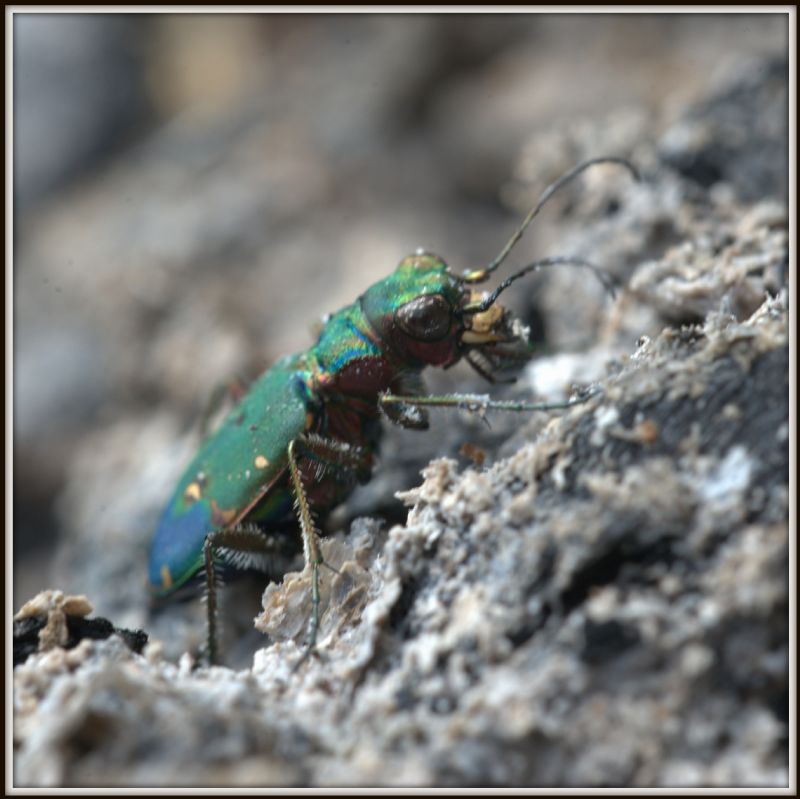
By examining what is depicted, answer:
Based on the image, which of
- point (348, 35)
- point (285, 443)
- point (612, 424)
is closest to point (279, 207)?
point (348, 35)

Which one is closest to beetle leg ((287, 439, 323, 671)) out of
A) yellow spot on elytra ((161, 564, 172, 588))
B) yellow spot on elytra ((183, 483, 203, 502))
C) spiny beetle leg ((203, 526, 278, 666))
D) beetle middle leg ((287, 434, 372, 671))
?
beetle middle leg ((287, 434, 372, 671))

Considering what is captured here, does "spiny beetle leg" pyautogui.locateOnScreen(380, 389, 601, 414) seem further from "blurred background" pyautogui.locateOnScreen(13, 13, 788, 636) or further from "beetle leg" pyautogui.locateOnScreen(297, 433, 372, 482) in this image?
"blurred background" pyautogui.locateOnScreen(13, 13, 788, 636)

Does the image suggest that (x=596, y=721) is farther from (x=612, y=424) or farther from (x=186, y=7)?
(x=186, y=7)

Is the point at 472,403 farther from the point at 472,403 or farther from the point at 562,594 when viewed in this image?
the point at 562,594

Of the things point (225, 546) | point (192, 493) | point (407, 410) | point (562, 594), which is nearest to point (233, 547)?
point (225, 546)

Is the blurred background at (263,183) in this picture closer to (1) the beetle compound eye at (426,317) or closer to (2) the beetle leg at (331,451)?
(2) the beetle leg at (331,451)

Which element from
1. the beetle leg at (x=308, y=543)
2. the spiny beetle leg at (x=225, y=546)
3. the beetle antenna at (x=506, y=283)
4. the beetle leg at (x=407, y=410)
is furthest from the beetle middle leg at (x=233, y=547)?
the beetle antenna at (x=506, y=283)
